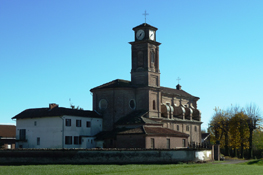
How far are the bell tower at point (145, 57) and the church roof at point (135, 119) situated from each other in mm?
5077

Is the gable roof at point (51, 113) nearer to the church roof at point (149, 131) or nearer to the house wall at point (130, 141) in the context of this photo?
the house wall at point (130, 141)


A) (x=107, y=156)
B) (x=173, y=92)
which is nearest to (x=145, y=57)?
(x=173, y=92)

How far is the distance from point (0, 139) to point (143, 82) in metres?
26.2

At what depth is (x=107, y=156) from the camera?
4622 centimetres

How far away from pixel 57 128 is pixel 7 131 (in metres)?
20.3

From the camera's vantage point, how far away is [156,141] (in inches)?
2131

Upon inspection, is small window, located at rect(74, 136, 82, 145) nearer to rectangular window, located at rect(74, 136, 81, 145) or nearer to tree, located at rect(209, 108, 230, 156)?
rectangular window, located at rect(74, 136, 81, 145)

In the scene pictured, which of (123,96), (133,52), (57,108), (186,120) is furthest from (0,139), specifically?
(186,120)

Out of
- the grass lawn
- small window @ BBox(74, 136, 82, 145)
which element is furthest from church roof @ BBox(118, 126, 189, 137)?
the grass lawn

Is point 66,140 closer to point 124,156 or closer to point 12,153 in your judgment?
point 12,153

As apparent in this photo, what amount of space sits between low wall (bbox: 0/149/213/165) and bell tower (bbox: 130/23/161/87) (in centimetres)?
1838

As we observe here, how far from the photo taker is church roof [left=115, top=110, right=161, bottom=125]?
187ft

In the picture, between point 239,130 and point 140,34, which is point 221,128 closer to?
point 239,130

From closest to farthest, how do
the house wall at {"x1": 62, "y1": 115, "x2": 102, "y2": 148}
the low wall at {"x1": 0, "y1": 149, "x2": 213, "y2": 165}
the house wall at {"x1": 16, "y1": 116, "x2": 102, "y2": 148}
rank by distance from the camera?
the low wall at {"x1": 0, "y1": 149, "x2": 213, "y2": 165}
the house wall at {"x1": 16, "y1": 116, "x2": 102, "y2": 148}
the house wall at {"x1": 62, "y1": 115, "x2": 102, "y2": 148}
